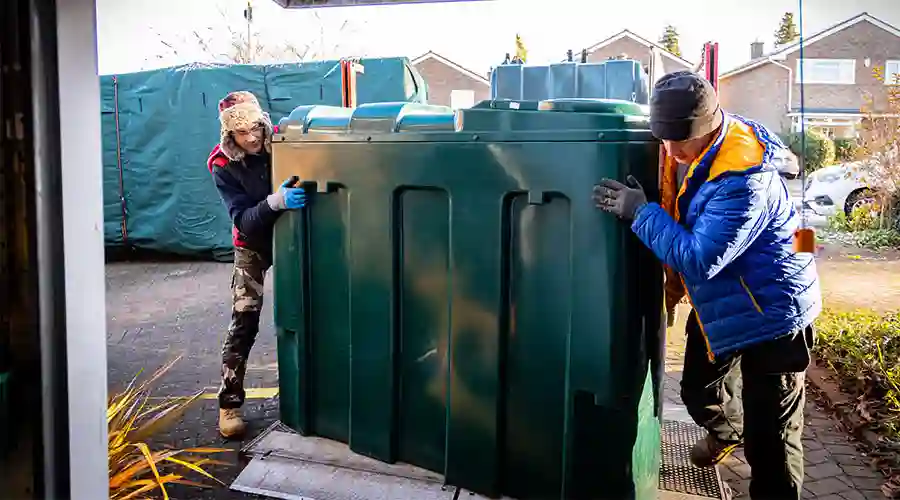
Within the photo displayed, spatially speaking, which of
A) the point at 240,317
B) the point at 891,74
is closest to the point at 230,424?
the point at 240,317

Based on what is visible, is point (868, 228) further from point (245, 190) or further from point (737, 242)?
point (245, 190)

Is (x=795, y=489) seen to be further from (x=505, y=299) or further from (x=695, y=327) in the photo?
(x=505, y=299)

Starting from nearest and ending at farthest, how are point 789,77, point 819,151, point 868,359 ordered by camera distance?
point 868,359 < point 819,151 < point 789,77

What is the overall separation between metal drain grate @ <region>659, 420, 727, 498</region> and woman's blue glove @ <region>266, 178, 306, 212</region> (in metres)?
1.85

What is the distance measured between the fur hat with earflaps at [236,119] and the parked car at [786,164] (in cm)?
213

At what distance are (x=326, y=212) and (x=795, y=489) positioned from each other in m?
2.01

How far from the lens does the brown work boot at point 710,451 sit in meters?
3.01

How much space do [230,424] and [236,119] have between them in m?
1.42

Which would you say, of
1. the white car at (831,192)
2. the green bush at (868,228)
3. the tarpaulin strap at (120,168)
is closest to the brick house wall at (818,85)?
the white car at (831,192)

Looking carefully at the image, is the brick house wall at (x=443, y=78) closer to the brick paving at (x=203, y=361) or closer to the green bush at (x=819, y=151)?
the green bush at (x=819, y=151)

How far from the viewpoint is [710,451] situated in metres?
3.07

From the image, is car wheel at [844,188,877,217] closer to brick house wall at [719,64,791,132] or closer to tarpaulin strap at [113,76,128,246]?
tarpaulin strap at [113,76,128,246]

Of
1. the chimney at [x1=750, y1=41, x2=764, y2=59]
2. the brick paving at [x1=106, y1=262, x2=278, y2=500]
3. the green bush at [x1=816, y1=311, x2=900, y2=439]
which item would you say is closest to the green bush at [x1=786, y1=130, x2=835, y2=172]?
the green bush at [x1=816, y1=311, x2=900, y2=439]

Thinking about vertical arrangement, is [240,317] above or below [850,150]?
below
